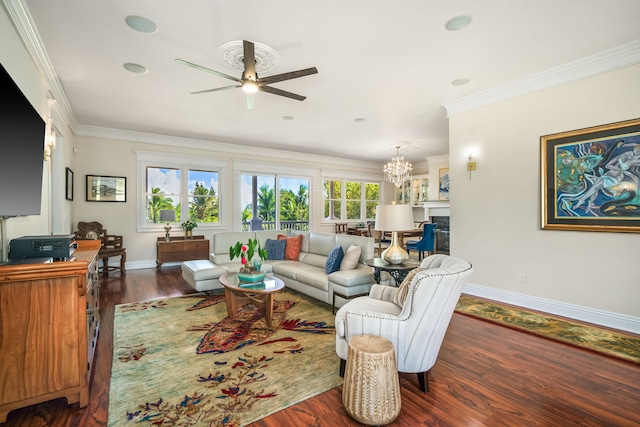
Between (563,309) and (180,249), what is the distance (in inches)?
250

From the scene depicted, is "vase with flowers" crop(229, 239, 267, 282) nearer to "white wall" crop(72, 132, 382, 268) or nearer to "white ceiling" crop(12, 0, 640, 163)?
"white ceiling" crop(12, 0, 640, 163)

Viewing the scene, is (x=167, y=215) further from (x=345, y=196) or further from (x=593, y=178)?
(x=593, y=178)

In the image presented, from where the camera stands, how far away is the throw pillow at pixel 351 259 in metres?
3.87

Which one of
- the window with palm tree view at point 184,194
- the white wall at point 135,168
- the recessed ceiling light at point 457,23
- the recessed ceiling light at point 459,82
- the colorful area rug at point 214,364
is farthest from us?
the window with palm tree view at point 184,194

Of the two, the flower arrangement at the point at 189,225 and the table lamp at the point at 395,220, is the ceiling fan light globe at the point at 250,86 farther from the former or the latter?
the flower arrangement at the point at 189,225

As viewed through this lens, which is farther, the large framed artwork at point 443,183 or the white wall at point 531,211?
the large framed artwork at point 443,183

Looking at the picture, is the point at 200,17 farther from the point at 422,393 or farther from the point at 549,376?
the point at 549,376

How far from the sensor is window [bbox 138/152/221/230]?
6.46 m

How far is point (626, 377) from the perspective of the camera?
228 cm

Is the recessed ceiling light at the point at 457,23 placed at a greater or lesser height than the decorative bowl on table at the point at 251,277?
greater

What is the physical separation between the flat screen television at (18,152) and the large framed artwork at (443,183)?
8158 millimetres

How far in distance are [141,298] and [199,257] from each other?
7.27 feet

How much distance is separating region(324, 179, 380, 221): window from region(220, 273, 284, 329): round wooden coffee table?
6082 millimetres

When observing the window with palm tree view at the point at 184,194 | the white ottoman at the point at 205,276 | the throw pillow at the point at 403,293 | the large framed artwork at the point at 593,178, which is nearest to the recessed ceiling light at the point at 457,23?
the large framed artwork at the point at 593,178
